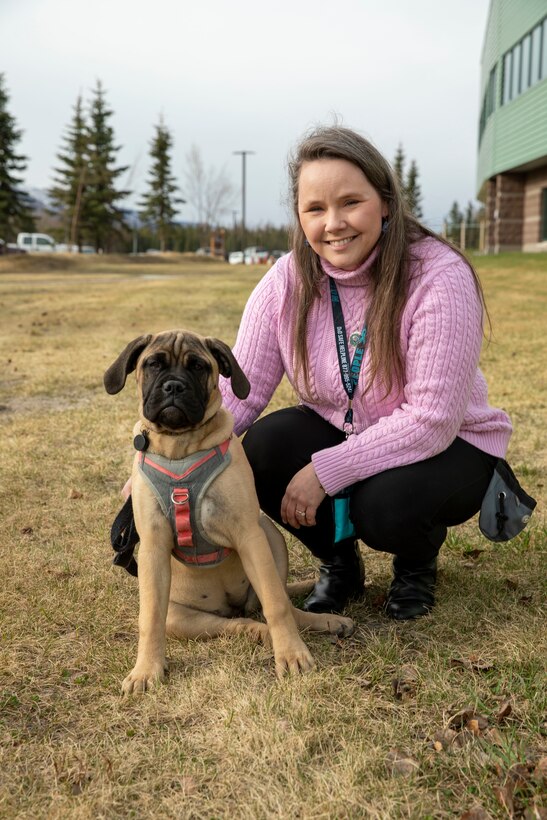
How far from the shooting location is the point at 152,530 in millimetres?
3006

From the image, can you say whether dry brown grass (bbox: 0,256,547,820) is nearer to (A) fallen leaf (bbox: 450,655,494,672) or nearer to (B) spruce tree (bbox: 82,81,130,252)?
(A) fallen leaf (bbox: 450,655,494,672)

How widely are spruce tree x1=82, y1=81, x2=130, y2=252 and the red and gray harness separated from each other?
46838 millimetres

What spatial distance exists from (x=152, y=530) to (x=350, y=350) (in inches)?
46.5

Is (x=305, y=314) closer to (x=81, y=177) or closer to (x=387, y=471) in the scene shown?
(x=387, y=471)

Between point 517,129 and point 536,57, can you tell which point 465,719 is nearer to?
point 536,57

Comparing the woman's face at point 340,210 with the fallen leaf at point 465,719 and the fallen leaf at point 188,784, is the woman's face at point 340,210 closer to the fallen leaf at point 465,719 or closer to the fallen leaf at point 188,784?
the fallen leaf at point 465,719

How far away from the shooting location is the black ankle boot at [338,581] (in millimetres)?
3572

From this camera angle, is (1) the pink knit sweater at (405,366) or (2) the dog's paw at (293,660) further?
(1) the pink knit sweater at (405,366)

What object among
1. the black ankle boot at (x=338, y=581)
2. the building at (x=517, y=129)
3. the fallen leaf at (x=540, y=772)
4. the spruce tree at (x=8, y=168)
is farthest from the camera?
the spruce tree at (x=8, y=168)

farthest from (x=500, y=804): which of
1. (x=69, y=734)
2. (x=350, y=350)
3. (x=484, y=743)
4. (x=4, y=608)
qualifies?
(x=4, y=608)

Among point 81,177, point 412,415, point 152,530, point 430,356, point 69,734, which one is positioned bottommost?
point 69,734

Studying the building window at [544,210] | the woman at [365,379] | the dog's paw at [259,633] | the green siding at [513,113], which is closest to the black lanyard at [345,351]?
the woman at [365,379]

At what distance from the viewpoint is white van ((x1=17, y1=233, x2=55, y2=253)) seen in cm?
5153

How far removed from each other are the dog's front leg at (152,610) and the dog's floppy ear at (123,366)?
1.99 feet
